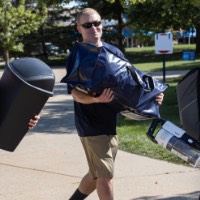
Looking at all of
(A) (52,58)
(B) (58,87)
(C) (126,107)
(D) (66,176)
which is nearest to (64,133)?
(D) (66,176)

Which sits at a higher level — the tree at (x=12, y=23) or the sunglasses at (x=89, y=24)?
the sunglasses at (x=89, y=24)

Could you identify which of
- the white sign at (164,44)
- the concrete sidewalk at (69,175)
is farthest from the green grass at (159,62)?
the concrete sidewalk at (69,175)

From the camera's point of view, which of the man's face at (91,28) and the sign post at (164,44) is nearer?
the man's face at (91,28)

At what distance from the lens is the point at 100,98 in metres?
3.38

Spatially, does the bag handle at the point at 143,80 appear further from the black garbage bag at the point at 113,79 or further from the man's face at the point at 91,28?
the man's face at the point at 91,28

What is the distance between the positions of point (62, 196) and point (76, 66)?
187 cm

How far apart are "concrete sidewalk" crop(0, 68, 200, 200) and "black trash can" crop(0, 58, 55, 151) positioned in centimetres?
207

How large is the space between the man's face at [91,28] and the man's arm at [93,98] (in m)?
0.43

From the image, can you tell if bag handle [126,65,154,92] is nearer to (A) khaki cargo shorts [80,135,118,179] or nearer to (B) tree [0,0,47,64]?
(A) khaki cargo shorts [80,135,118,179]

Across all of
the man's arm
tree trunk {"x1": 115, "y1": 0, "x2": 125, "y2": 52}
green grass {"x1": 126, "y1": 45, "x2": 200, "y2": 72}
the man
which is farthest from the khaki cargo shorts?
tree trunk {"x1": 115, "y1": 0, "x2": 125, "y2": 52}

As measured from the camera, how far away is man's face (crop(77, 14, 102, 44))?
369 cm

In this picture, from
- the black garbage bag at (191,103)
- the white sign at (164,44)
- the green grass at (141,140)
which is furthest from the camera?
the white sign at (164,44)

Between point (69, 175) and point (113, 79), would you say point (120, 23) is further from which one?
point (113, 79)

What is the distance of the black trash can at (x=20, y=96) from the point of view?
8.91 ft
